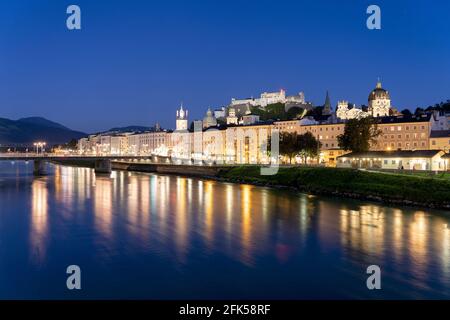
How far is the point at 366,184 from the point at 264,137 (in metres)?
54.8

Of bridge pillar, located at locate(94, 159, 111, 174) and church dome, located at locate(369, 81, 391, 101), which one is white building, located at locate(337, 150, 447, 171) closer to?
bridge pillar, located at locate(94, 159, 111, 174)

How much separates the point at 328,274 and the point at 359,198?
21.0m

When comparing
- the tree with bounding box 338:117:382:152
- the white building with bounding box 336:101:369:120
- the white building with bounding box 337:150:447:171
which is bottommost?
the white building with bounding box 337:150:447:171

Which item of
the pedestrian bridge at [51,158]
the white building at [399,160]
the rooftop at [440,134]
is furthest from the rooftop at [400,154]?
the pedestrian bridge at [51,158]

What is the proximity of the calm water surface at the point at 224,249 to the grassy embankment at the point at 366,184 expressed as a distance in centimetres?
225

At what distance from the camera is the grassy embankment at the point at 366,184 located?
31734 mm

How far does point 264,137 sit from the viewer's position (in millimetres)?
92125

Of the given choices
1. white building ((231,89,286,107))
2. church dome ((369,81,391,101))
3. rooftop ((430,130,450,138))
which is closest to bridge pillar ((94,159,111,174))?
rooftop ((430,130,450,138))

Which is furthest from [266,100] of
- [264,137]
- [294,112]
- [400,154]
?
[400,154]

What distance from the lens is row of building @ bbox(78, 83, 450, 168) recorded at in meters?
69.8

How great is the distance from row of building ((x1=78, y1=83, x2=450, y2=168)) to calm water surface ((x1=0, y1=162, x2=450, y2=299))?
111ft

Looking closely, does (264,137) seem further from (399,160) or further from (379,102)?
(399,160)

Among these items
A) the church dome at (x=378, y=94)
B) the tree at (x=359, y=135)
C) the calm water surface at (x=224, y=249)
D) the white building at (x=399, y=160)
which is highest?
the church dome at (x=378, y=94)

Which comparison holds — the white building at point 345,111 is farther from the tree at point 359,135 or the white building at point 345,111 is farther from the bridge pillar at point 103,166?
the bridge pillar at point 103,166
